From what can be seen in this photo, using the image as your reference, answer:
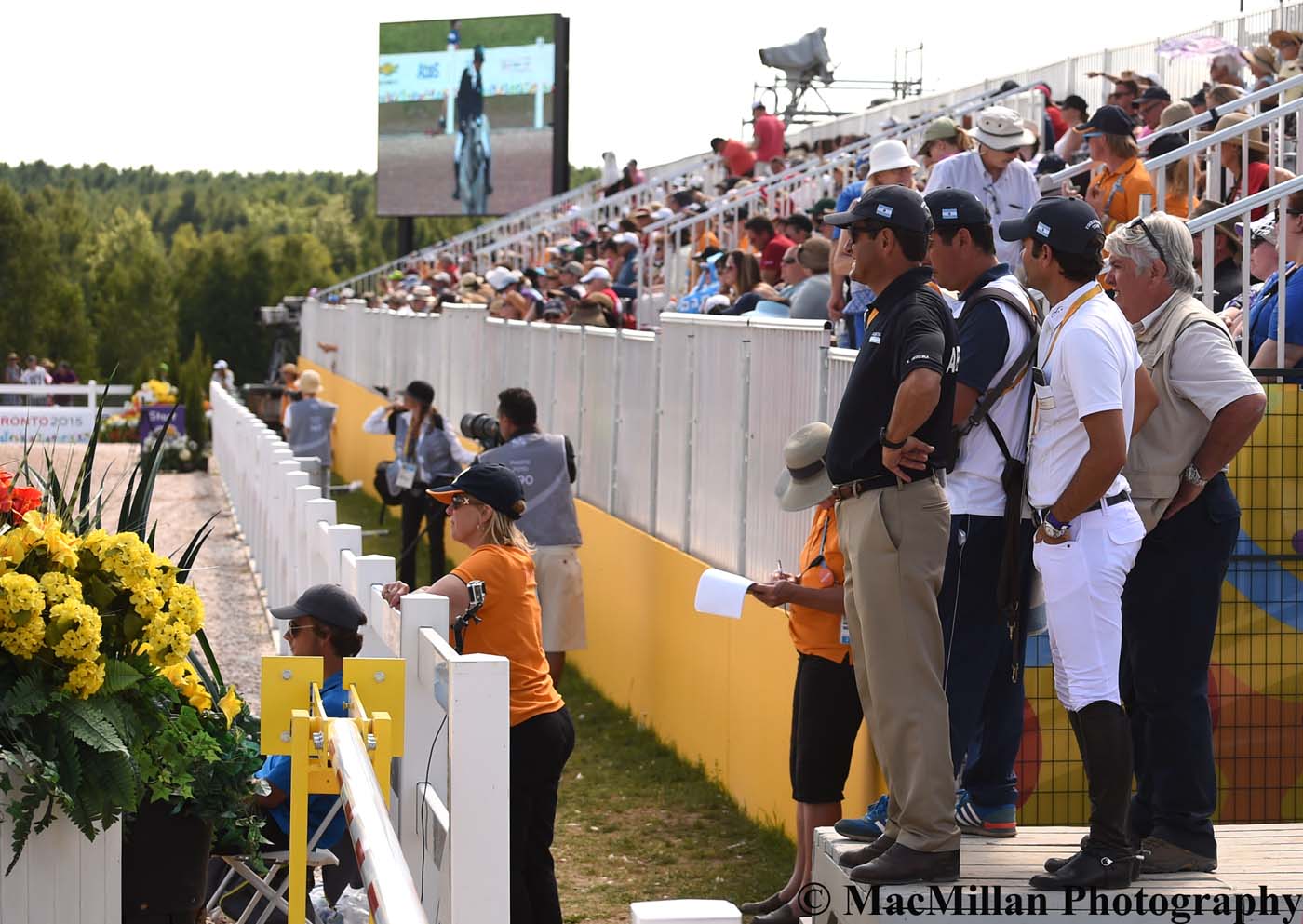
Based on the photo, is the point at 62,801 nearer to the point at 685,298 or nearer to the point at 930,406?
the point at 930,406

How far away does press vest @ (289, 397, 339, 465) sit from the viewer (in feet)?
66.6

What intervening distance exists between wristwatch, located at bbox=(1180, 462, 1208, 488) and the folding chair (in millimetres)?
2706

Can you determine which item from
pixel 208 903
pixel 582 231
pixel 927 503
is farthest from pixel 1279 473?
pixel 582 231

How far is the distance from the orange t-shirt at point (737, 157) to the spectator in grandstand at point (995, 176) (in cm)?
1517

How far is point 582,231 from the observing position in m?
31.1

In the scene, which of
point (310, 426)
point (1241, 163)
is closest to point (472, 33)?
point (310, 426)

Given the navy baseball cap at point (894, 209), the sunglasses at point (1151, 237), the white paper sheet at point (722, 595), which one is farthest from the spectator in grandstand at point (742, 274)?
the navy baseball cap at point (894, 209)

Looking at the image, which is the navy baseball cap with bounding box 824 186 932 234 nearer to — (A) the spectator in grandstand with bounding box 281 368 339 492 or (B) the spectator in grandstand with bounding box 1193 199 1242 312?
(B) the spectator in grandstand with bounding box 1193 199 1242 312

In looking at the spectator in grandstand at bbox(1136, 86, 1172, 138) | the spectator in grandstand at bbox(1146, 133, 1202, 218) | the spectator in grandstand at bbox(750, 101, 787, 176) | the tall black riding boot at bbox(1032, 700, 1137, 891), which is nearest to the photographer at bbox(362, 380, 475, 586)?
the spectator in grandstand at bbox(1146, 133, 1202, 218)

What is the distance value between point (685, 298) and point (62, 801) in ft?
35.4

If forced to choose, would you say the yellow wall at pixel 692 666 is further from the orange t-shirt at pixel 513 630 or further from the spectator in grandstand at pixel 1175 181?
the spectator in grandstand at pixel 1175 181

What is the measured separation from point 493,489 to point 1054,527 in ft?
8.32

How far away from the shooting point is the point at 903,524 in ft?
16.6

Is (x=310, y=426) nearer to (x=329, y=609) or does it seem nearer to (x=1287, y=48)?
(x=1287, y=48)
